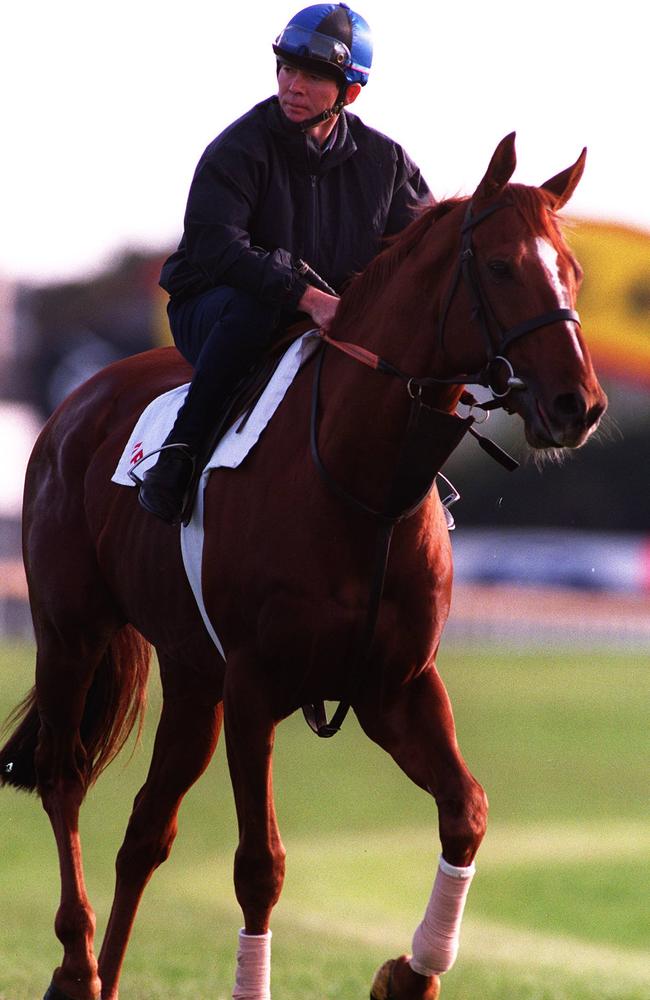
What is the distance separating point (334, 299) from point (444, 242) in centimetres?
49

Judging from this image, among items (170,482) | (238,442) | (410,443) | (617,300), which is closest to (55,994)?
(170,482)

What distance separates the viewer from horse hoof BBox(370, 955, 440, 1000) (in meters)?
4.70

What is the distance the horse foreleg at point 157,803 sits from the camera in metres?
5.54

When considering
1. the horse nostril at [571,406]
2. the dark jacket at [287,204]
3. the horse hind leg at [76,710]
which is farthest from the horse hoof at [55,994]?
the horse nostril at [571,406]

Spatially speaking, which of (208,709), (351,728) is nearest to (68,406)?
(208,709)

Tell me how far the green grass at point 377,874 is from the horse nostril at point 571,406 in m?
2.90

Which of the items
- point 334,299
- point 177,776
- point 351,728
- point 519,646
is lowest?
point 519,646

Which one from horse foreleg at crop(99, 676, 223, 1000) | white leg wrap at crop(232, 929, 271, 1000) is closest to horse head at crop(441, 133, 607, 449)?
white leg wrap at crop(232, 929, 271, 1000)

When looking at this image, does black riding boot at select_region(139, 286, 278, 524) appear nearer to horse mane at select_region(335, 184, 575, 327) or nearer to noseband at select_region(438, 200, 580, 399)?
horse mane at select_region(335, 184, 575, 327)

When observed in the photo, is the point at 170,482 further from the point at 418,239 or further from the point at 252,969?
the point at 252,969

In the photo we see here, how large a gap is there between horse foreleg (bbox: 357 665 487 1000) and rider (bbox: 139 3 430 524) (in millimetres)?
875

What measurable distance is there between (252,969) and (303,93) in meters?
2.47

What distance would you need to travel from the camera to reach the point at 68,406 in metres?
6.21

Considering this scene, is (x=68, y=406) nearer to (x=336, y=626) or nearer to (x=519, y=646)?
(x=336, y=626)
